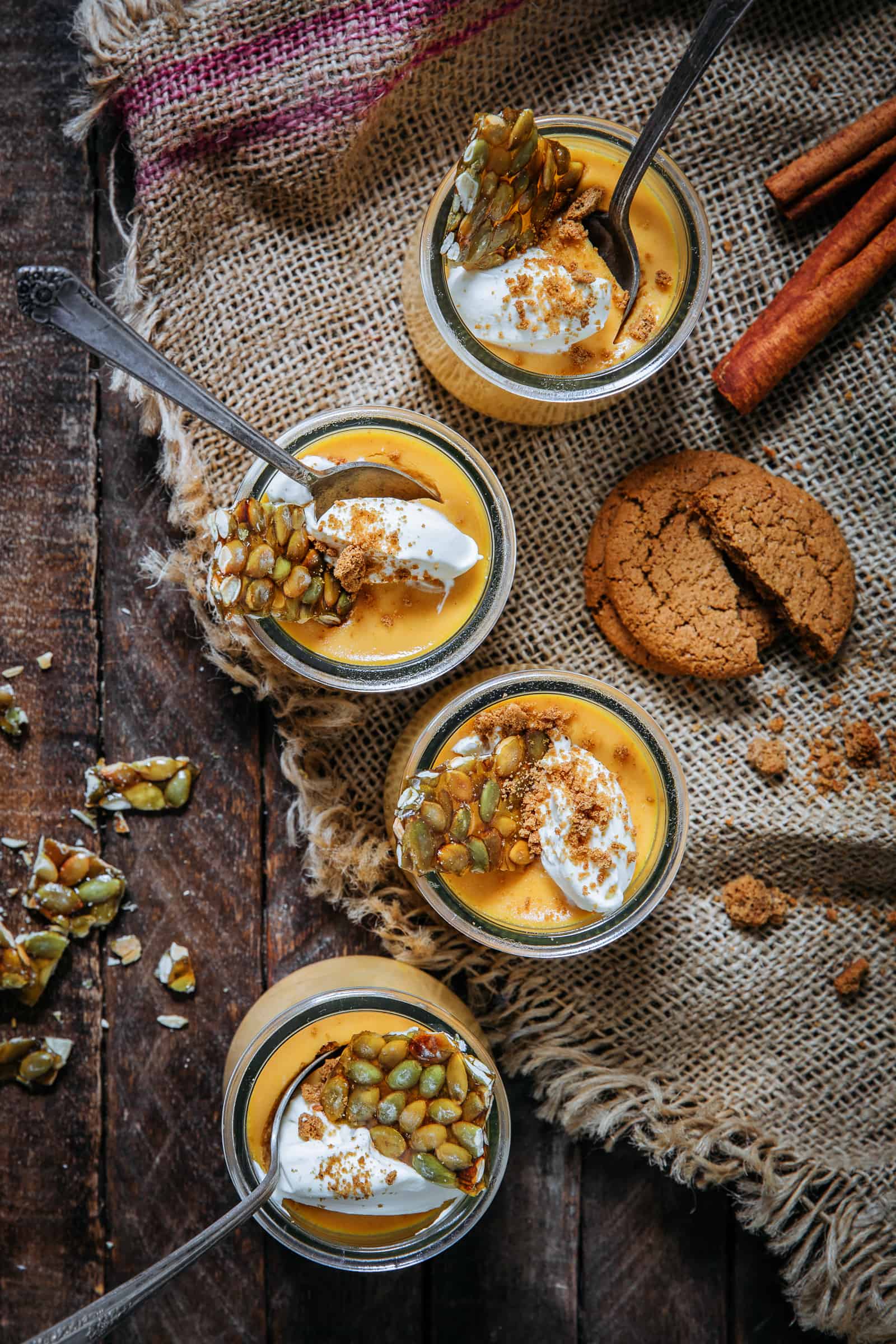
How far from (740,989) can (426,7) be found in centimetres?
184

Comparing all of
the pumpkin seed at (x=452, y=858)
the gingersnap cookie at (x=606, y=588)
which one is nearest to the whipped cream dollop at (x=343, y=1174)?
the pumpkin seed at (x=452, y=858)

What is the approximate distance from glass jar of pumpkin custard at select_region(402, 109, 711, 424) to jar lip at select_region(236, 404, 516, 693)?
13 centimetres

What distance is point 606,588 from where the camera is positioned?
1911mm

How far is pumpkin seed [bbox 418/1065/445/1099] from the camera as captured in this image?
163 centimetres

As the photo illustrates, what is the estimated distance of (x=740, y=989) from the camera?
6.38 feet

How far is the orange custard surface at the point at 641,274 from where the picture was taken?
5.73 feet

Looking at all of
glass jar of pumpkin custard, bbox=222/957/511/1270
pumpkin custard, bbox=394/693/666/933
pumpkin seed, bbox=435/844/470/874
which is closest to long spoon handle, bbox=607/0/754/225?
pumpkin custard, bbox=394/693/666/933

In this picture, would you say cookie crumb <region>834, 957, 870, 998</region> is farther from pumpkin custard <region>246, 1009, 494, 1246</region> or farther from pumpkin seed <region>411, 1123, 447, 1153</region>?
pumpkin seed <region>411, 1123, 447, 1153</region>

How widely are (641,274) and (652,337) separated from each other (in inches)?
4.5

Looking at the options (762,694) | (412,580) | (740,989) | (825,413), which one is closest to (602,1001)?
(740,989)

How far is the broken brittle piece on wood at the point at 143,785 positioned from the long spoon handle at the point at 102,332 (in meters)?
0.70

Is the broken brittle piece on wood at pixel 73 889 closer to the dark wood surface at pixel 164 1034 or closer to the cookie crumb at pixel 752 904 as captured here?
the dark wood surface at pixel 164 1034

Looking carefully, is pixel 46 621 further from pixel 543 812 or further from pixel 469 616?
pixel 543 812

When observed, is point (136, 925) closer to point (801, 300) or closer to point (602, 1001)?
point (602, 1001)
